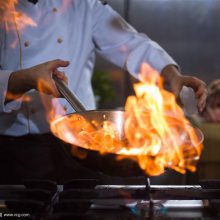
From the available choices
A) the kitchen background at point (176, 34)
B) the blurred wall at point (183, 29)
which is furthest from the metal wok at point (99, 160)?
the blurred wall at point (183, 29)

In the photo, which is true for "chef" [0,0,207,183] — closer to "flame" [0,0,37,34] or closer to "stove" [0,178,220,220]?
"flame" [0,0,37,34]

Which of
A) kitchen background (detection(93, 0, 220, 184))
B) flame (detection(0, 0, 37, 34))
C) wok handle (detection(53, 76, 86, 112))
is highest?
flame (detection(0, 0, 37, 34))

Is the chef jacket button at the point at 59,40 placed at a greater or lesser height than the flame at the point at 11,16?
lesser

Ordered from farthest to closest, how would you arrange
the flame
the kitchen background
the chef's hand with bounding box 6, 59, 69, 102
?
the kitchen background < the flame < the chef's hand with bounding box 6, 59, 69, 102

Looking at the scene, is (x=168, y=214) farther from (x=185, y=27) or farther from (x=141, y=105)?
(x=185, y=27)

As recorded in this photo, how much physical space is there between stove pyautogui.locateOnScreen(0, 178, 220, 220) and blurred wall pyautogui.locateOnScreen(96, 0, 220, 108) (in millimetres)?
2285

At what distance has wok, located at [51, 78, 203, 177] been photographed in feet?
2.70

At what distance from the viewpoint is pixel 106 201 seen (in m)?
0.91

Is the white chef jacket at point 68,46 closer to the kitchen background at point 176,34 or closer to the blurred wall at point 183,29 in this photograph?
the kitchen background at point 176,34

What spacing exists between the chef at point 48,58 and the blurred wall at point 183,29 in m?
1.72

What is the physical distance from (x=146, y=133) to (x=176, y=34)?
7.58 feet

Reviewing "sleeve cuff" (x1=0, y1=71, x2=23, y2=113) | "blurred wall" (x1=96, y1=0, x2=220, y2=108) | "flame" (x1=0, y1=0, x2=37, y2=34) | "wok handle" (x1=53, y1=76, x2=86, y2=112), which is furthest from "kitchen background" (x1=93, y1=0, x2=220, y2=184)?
"wok handle" (x1=53, y1=76, x2=86, y2=112)

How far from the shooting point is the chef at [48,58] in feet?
4.33

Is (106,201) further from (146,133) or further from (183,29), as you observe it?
(183,29)
